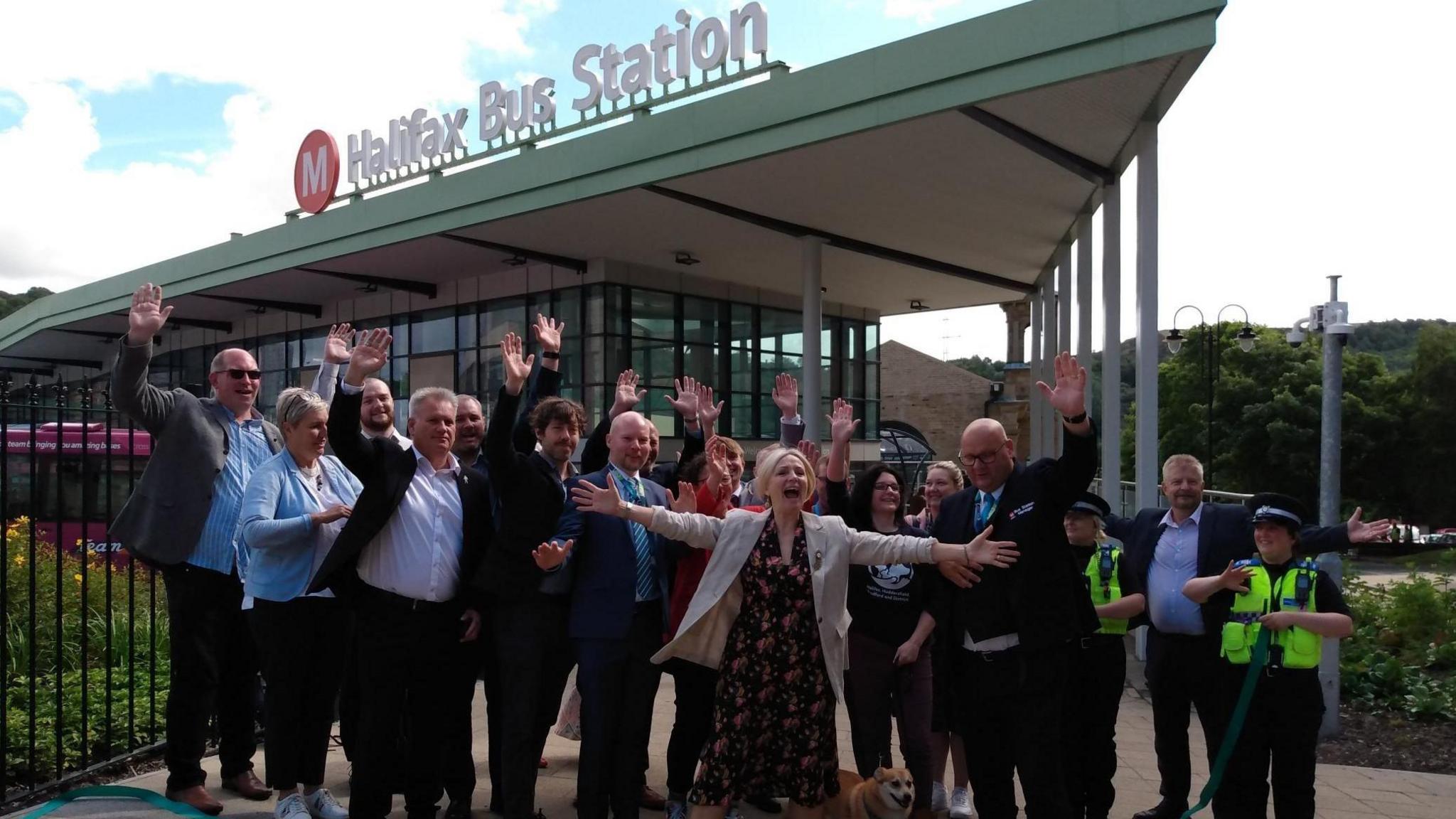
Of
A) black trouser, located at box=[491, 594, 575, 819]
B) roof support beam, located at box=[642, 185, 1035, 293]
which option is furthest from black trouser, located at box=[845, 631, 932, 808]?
roof support beam, located at box=[642, 185, 1035, 293]

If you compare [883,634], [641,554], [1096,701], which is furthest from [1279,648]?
[641,554]

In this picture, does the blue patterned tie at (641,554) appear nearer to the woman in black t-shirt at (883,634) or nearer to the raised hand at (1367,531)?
the woman in black t-shirt at (883,634)

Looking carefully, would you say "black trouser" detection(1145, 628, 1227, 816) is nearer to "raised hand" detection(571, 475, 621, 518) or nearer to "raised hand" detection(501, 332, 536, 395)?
"raised hand" detection(571, 475, 621, 518)

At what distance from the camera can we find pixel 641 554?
185 inches

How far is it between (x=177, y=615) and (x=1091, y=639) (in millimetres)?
4327

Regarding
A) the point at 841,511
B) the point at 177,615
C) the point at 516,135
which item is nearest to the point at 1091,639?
the point at 841,511

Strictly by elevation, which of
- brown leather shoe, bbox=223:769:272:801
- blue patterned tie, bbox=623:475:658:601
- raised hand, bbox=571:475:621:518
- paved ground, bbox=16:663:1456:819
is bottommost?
paved ground, bbox=16:663:1456:819

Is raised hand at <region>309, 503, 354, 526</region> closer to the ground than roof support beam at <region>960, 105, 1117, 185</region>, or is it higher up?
closer to the ground

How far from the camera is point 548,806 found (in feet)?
17.3

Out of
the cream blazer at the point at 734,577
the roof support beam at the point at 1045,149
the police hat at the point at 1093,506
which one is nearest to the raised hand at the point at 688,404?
the cream blazer at the point at 734,577

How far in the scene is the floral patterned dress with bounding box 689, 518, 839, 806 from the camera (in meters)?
4.27

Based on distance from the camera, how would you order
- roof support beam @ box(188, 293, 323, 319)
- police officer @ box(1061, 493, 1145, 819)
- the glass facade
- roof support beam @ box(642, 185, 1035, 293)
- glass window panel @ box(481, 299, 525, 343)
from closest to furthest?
police officer @ box(1061, 493, 1145, 819)
roof support beam @ box(642, 185, 1035, 293)
the glass facade
glass window panel @ box(481, 299, 525, 343)
roof support beam @ box(188, 293, 323, 319)

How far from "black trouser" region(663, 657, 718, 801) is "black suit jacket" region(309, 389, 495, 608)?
123cm

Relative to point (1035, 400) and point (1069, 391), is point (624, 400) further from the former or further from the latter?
point (1035, 400)
